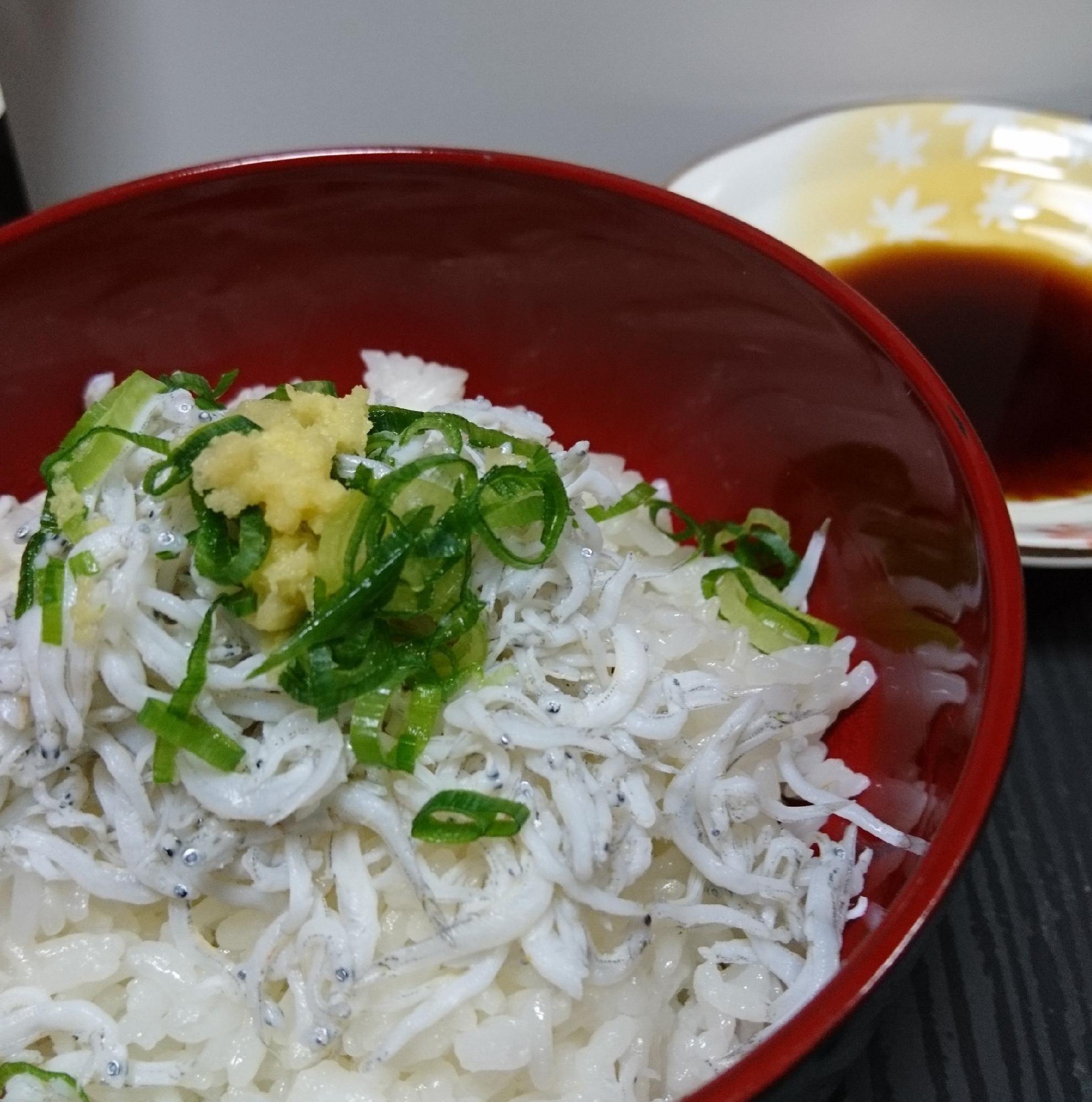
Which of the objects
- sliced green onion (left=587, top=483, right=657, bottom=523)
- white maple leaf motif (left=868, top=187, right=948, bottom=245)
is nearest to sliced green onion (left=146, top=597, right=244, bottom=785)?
sliced green onion (left=587, top=483, right=657, bottom=523)

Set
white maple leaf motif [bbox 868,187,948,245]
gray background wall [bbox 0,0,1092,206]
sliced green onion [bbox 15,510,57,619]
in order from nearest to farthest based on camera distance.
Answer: sliced green onion [bbox 15,510,57,619]
gray background wall [bbox 0,0,1092,206]
white maple leaf motif [bbox 868,187,948,245]

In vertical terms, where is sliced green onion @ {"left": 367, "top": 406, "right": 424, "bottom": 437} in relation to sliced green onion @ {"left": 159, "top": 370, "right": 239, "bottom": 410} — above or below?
below

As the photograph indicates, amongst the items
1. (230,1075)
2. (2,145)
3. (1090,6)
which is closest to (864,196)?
(1090,6)

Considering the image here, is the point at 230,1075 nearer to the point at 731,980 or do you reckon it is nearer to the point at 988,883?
the point at 731,980

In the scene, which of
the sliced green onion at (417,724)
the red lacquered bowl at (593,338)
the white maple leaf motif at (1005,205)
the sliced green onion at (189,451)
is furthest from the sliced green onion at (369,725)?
the white maple leaf motif at (1005,205)

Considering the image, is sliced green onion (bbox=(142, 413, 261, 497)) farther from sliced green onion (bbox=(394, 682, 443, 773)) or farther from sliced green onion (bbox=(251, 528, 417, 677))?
sliced green onion (bbox=(394, 682, 443, 773))

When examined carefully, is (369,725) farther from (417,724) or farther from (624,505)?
(624,505)

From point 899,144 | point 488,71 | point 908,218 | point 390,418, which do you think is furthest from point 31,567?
point 899,144
